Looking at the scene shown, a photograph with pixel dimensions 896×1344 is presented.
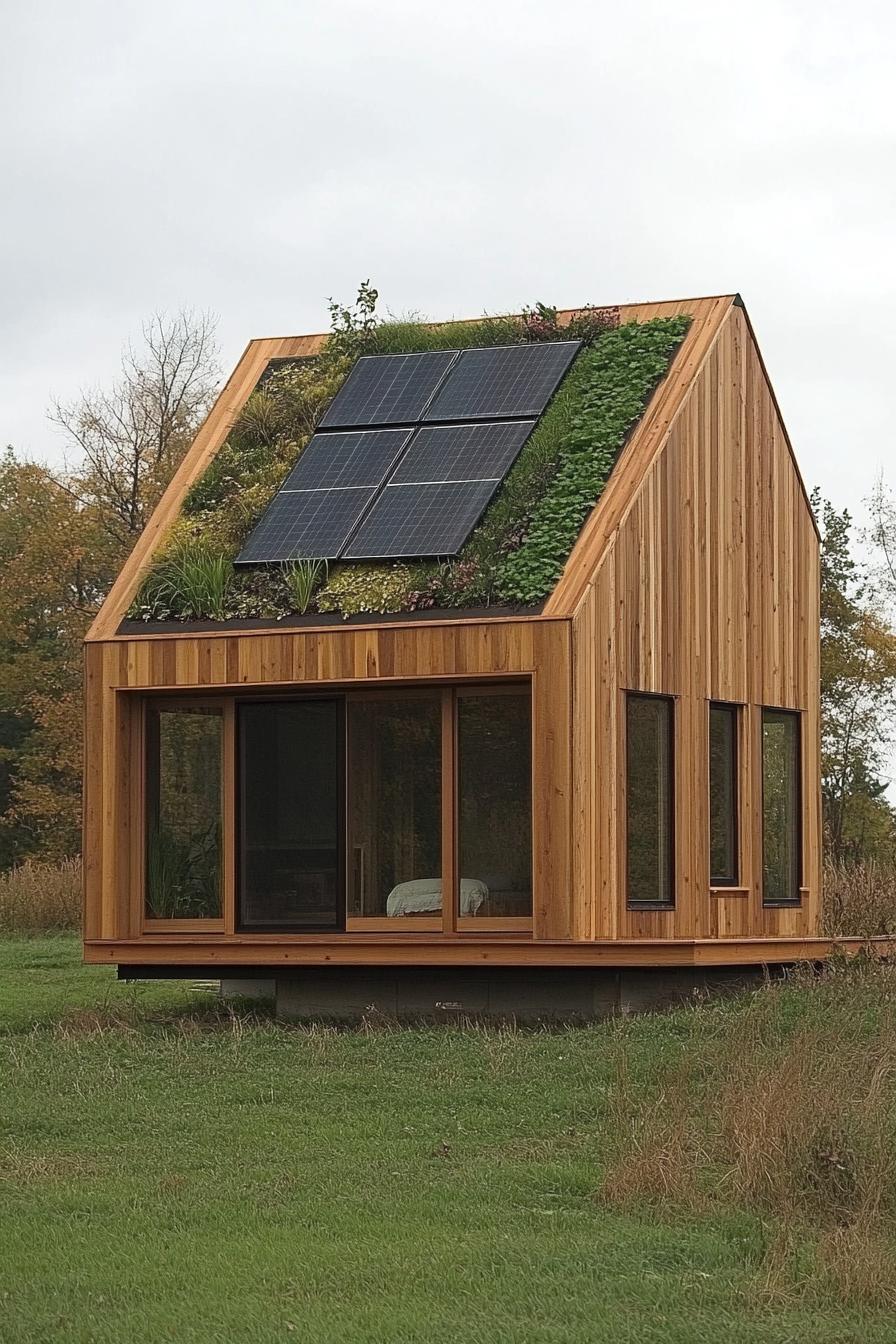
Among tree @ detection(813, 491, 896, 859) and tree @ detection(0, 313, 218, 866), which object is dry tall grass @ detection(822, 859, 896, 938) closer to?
tree @ detection(813, 491, 896, 859)

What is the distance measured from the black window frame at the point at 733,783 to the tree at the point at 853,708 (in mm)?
15400

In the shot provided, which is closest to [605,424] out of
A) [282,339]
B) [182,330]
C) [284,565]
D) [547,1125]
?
[284,565]

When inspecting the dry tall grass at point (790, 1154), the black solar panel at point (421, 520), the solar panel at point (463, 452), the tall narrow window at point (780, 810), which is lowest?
the dry tall grass at point (790, 1154)

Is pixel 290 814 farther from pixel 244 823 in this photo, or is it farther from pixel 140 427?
pixel 140 427

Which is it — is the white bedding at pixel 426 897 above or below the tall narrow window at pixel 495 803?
below

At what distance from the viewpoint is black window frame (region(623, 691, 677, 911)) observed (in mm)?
15297

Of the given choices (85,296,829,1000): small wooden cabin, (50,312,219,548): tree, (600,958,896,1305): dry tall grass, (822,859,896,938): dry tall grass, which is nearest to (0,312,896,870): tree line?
(50,312,219,548): tree

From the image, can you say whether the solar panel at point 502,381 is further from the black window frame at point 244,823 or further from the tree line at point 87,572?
the tree line at point 87,572

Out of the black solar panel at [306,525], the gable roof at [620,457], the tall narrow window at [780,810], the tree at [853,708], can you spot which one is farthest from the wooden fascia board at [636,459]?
the tree at [853,708]

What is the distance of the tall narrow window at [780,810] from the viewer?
57.0ft

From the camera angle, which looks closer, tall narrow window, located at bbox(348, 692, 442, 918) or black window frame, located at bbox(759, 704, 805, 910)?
tall narrow window, located at bbox(348, 692, 442, 918)

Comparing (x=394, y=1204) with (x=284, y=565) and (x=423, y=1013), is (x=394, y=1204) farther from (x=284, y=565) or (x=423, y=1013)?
(x=284, y=565)

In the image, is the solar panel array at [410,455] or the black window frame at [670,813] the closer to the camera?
the black window frame at [670,813]

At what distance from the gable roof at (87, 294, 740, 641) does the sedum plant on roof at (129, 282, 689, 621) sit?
0.31 ft
